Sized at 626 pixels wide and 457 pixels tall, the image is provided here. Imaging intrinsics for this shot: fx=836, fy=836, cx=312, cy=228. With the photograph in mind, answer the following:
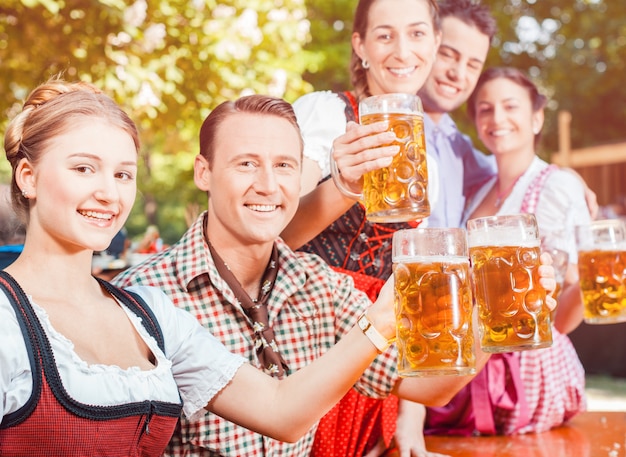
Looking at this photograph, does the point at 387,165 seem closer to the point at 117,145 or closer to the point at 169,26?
the point at 117,145

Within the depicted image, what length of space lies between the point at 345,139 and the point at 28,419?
820 mm

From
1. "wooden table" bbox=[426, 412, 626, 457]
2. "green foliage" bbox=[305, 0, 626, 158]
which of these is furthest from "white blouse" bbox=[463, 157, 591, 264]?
"green foliage" bbox=[305, 0, 626, 158]

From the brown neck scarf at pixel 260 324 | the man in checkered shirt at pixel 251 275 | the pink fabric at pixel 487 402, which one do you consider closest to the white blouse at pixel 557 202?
the pink fabric at pixel 487 402

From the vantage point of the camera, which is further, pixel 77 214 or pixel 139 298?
pixel 139 298

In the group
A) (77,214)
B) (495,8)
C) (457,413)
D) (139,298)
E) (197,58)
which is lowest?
(457,413)

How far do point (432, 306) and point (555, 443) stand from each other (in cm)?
141

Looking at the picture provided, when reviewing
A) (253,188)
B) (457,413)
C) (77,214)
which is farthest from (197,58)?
(77,214)

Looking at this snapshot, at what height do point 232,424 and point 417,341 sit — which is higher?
point 417,341

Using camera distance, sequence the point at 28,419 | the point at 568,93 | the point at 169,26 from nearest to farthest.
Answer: the point at 28,419
the point at 169,26
the point at 568,93

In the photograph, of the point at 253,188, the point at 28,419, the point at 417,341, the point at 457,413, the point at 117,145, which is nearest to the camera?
the point at 28,419

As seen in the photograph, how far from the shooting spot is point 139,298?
162 cm

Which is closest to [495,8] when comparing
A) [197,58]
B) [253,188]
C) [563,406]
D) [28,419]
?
[197,58]

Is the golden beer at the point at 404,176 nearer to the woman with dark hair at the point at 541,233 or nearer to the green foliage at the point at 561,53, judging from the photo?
the woman with dark hair at the point at 541,233

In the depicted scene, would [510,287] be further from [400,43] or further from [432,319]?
[400,43]
